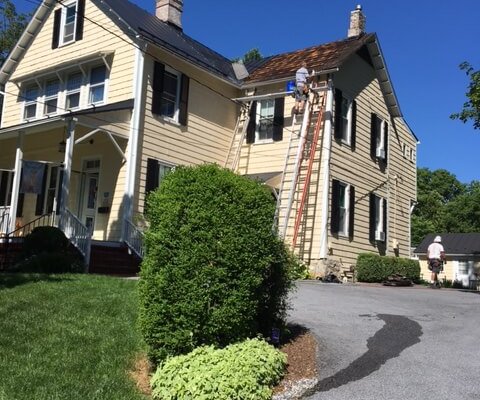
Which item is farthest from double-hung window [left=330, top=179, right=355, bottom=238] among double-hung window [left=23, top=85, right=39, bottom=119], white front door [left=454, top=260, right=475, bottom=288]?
white front door [left=454, top=260, right=475, bottom=288]

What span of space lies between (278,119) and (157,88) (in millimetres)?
4286

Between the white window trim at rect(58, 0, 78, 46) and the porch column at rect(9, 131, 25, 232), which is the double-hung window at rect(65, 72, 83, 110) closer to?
the white window trim at rect(58, 0, 78, 46)

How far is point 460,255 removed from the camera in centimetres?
3681

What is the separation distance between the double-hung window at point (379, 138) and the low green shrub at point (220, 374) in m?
16.8

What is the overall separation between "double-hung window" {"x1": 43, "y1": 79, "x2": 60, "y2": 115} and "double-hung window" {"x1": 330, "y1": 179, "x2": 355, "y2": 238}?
9.75m

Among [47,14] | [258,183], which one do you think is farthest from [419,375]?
[47,14]

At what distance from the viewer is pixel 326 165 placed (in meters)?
18.1

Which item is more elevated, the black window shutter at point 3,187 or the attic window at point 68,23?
the attic window at point 68,23

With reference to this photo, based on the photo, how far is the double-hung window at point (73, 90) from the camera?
18.7m

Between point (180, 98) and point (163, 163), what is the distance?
7.47 ft

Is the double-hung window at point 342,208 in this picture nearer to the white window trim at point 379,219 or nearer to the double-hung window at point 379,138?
the white window trim at point 379,219

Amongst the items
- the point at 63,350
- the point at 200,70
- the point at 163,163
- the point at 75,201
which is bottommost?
the point at 63,350

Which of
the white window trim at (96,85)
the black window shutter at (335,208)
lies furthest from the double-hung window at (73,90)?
the black window shutter at (335,208)

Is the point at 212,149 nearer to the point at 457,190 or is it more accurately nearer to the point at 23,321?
the point at 23,321
